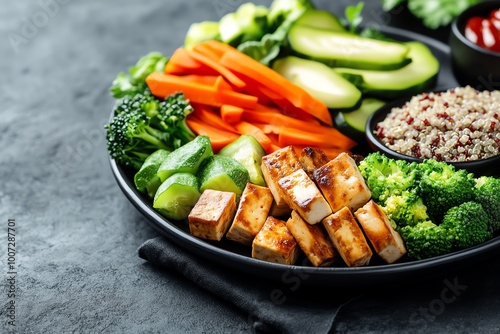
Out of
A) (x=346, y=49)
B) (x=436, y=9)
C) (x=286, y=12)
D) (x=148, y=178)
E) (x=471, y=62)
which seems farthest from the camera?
(x=436, y=9)

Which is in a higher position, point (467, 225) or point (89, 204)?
point (467, 225)

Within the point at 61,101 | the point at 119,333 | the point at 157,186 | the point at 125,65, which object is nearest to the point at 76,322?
the point at 119,333

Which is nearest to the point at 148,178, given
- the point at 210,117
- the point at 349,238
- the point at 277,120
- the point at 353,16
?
the point at 210,117

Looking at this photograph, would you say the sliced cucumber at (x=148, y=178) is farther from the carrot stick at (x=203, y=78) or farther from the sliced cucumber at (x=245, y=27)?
the sliced cucumber at (x=245, y=27)

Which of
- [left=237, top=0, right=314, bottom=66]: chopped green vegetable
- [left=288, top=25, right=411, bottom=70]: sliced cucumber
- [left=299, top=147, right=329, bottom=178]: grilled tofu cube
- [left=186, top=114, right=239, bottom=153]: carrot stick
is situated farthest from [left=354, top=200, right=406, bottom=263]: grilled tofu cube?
[left=237, top=0, right=314, bottom=66]: chopped green vegetable

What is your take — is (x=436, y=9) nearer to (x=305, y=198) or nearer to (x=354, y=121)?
(x=354, y=121)

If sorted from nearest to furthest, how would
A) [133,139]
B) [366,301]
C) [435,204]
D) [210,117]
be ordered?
1. [366,301]
2. [435,204]
3. [133,139]
4. [210,117]

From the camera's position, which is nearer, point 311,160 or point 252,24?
point 311,160
